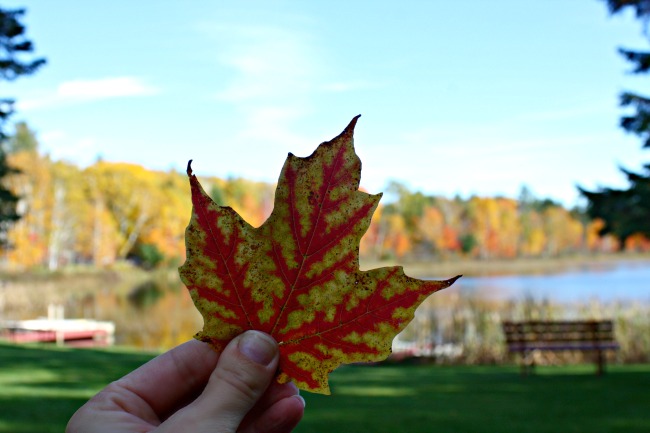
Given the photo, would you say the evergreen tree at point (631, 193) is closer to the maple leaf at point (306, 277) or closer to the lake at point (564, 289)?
the lake at point (564, 289)

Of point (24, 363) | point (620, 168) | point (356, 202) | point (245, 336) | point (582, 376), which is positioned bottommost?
point (582, 376)

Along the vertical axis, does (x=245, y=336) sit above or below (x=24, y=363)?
above

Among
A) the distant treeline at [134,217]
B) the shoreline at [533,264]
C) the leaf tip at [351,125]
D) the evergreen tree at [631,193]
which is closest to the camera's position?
the leaf tip at [351,125]

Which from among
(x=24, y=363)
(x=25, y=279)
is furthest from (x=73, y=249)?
(x=24, y=363)

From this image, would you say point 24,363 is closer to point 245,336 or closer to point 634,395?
point 634,395

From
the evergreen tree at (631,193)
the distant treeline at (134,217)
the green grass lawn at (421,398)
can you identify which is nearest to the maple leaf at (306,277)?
the green grass lawn at (421,398)

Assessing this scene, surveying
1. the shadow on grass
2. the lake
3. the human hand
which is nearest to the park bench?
the shadow on grass

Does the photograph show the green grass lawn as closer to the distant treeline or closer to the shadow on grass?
the shadow on grass
